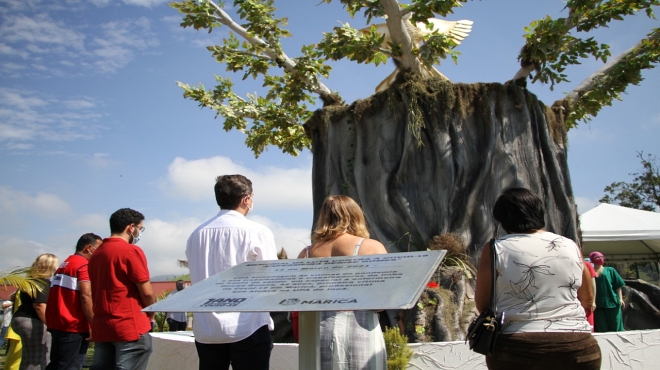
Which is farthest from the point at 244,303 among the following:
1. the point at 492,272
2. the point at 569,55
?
the point at 569,55

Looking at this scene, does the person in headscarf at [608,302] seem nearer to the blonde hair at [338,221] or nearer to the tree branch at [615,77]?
the tree branch at [615,77]

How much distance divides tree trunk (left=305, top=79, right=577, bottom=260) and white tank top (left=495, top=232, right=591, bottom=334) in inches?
224

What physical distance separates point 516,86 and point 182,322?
25.5ft

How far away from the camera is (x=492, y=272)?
255 cm

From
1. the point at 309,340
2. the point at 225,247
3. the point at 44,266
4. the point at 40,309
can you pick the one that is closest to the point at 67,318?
the point at 40,309

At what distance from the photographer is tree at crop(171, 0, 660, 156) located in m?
8.23

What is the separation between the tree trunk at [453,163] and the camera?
845 cm

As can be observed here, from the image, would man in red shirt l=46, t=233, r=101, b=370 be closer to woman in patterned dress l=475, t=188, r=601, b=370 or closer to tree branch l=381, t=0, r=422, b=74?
woman in patterned dress l=475, t=188, r=601, b=370

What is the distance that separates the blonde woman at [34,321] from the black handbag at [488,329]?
4.65 metres

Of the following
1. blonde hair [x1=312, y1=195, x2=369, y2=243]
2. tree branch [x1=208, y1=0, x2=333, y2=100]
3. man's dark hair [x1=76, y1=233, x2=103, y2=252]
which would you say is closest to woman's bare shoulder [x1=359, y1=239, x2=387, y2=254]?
blonde hair [x1=312, y1=195, x2=369, y2=243]

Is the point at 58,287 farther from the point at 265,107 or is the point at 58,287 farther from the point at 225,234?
the point at 265,107

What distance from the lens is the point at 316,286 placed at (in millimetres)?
2178

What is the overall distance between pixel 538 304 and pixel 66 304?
4035 mm

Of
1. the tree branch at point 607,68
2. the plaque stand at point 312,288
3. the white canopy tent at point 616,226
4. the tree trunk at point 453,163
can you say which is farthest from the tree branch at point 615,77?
the plaque stand at point 312,288
